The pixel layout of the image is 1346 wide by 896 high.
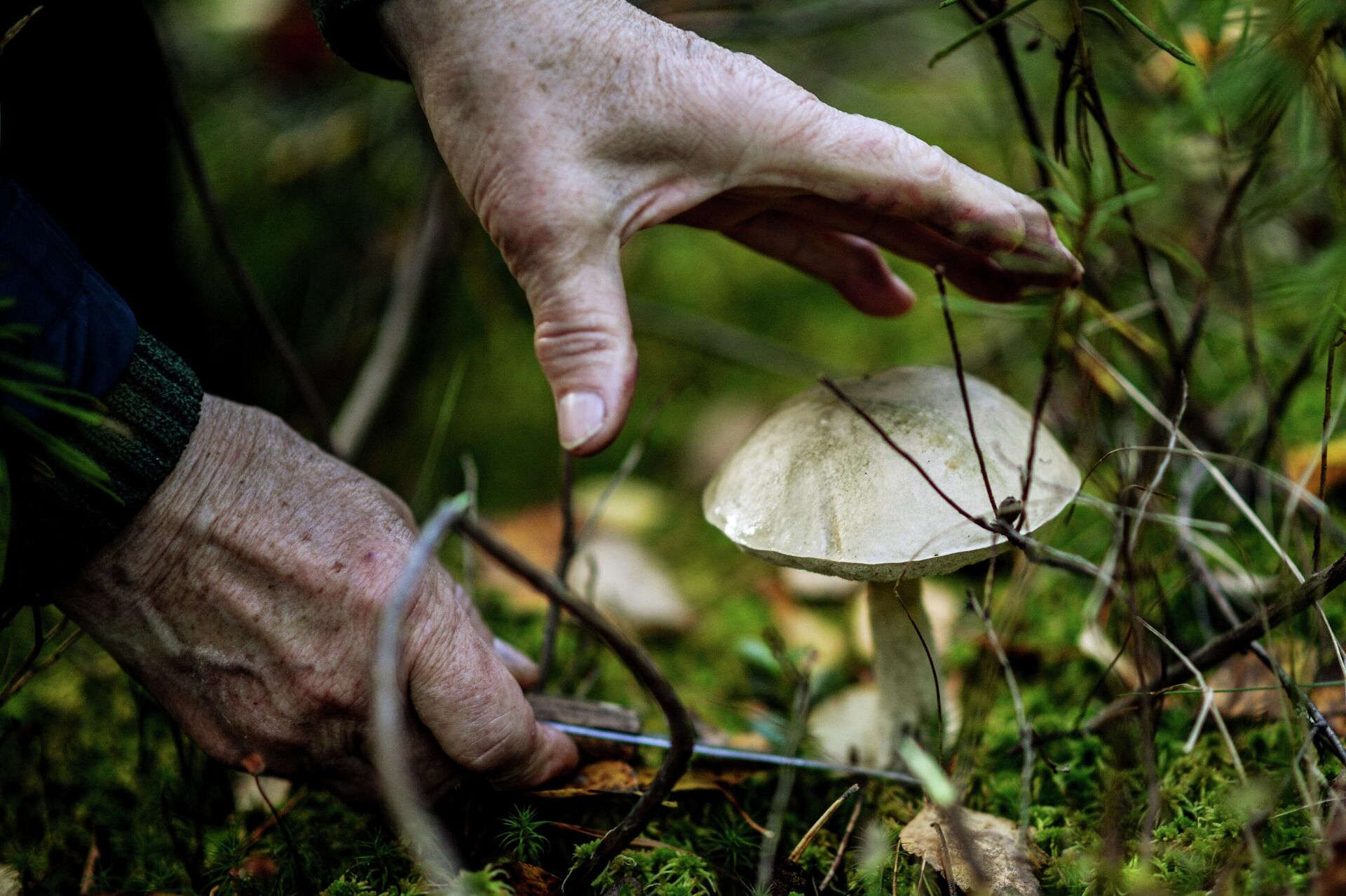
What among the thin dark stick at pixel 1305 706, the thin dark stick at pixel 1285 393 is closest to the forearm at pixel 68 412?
the thin dark stick at pixel 1305 706

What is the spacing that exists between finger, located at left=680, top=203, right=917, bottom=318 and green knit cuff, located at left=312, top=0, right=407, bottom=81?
494 millimetres

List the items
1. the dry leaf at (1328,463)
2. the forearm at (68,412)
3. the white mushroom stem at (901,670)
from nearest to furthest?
the forearm at (68,412) < the white mushroom stem at (901,670) < the dry leaf at (1328,463)

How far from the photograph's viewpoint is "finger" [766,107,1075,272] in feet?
3.46

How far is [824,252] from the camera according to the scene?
1.50 meters

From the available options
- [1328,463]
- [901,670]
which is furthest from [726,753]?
[1328,463]

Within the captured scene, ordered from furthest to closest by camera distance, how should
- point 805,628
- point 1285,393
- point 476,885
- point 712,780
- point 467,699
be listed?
point 805,628 → point 1285,393 → point 712,780 → point 467,699 → point 476,885

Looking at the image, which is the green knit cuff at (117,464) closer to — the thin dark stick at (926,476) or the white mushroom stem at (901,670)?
the thin dark stick at (926,476)

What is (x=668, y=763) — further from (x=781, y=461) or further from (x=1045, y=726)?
(x=1045, y=726)

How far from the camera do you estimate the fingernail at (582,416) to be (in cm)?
100

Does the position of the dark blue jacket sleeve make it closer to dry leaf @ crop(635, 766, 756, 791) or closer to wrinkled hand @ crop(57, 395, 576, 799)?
wrinkled hand @ crop(57, 395, 576, 799)

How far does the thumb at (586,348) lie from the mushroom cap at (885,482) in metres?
0.25

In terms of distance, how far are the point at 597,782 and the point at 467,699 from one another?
10.6 inches

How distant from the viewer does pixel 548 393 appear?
119 inches

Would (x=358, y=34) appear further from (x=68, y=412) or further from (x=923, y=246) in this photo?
(x=923, y=246)
